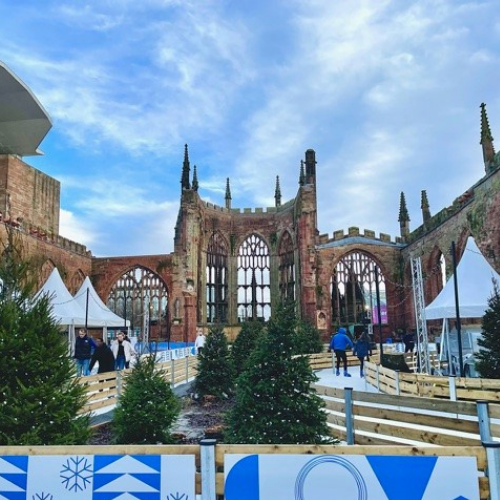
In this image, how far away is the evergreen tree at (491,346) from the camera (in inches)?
361

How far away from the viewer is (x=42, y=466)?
307cm

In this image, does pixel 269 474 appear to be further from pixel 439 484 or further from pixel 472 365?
pixel 472 365

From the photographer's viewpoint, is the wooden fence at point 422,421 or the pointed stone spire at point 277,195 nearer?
the wooden fence at point 422,421

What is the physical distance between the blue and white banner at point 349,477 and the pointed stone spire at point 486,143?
18333 mm

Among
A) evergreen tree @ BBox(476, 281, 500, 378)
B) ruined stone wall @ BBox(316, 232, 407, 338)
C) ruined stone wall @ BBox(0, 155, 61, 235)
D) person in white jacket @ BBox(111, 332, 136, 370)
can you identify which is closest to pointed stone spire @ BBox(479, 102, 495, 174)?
evergreen tree @ BBox(476, 281, 500, 378)

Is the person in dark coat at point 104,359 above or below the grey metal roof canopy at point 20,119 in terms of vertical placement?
below

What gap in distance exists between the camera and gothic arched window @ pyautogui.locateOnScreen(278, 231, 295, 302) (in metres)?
34.8

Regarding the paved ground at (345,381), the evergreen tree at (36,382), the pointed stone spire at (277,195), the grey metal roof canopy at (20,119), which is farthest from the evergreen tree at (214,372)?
the pointed stone spire at (277,195)

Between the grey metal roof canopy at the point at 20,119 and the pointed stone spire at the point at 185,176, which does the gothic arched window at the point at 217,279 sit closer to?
the pointed stone spire at the point at 185,176

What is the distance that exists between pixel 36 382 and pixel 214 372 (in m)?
7.91

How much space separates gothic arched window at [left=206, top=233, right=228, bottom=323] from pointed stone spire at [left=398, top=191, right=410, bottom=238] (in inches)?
549

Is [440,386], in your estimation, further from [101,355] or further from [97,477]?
[101,355]

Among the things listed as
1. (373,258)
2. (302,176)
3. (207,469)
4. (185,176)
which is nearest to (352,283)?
(373,258)

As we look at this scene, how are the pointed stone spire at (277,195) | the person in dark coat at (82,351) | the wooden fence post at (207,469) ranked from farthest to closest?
the pointed stone spire at (277,195) < the person in dark coat at (82,351) < the wooden fence post at (207,469)
